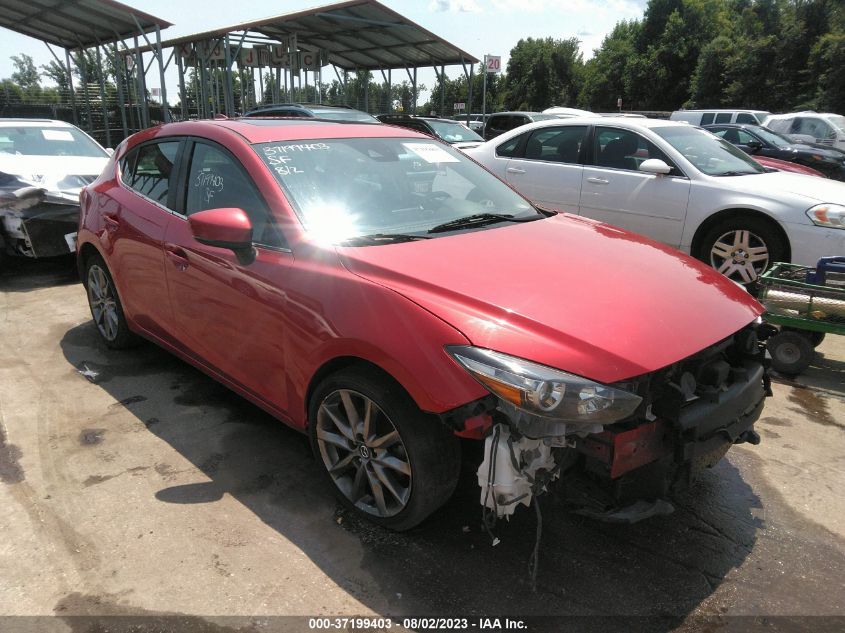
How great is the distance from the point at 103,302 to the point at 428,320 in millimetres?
3397

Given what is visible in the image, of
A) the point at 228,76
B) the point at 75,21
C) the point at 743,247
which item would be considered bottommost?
the point at 743,247

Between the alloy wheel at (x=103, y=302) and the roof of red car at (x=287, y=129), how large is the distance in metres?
1.35

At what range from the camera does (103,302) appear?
4543mm

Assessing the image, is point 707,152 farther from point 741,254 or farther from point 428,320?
point 428,320

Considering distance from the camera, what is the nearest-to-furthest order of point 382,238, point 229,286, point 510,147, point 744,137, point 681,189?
point 382,238 → point 229,286 → point 681,189 → point 510,147 → point 744,137

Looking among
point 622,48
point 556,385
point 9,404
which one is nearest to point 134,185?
point 9,404

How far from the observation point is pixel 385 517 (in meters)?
2.53

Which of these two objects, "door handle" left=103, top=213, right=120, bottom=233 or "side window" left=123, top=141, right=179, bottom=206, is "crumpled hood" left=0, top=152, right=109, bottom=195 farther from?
"side window" left=123, top=141, right=179, bottom=206

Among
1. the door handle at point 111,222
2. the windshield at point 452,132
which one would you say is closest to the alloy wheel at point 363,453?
the door handle at point 111,222

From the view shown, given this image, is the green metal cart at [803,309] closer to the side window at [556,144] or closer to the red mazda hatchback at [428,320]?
the red mazda hatchback at [428,320]

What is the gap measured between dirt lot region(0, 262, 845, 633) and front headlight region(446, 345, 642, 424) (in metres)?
0.70

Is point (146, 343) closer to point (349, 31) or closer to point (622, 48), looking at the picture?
point (349, 31)

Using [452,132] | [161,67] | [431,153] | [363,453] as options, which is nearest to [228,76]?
[161,67]

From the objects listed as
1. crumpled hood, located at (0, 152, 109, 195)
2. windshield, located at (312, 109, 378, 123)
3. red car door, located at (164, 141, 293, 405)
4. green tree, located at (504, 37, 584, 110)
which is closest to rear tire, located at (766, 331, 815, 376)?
red car door, located at (164, 141, 293, 405)
